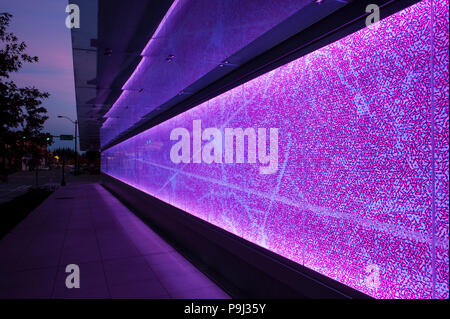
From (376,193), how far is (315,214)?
62 cm

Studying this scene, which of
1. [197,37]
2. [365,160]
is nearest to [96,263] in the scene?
[197,37]

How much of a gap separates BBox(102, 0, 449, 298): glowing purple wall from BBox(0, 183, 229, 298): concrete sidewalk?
1.38m

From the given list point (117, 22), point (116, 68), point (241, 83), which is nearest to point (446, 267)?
point (241, 83)

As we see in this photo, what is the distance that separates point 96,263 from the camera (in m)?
4.45

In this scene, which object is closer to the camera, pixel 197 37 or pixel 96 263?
pixel 197 37

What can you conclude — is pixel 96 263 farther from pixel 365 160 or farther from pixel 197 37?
pixel 365 160

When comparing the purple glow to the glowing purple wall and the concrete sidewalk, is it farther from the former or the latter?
the concrete sidewalk

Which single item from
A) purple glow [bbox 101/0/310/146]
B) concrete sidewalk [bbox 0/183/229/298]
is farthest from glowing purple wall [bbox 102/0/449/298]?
concrete sidewalk [bbox 0/183/229/298]

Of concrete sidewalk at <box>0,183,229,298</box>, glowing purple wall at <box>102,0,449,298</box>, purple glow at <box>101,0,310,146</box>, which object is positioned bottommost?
concrete sidewalk at <box>0,183,229,298</box>

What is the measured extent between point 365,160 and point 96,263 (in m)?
4.32

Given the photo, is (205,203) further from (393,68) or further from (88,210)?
(88,210)

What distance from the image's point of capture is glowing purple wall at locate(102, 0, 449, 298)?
1543 mm

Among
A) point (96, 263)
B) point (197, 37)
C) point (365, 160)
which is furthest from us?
point (96, 263)

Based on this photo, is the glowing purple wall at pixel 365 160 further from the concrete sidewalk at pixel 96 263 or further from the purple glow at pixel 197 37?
the concrete sidewalk at pixel 96 263
